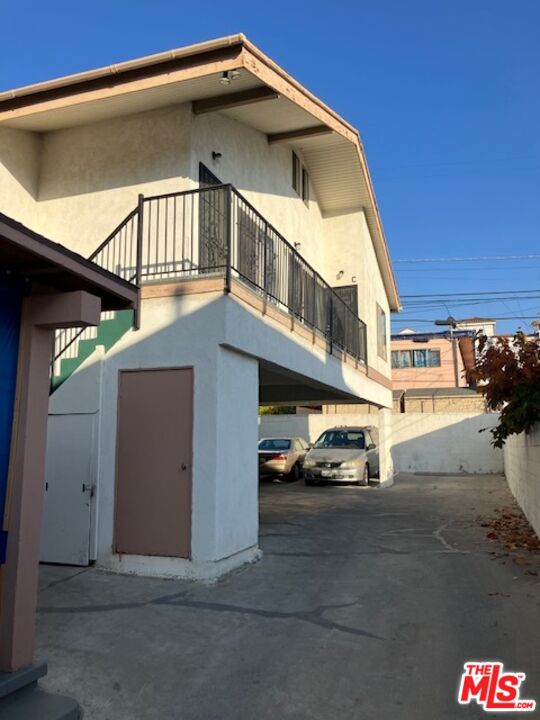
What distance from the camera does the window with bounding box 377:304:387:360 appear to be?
16.6 m

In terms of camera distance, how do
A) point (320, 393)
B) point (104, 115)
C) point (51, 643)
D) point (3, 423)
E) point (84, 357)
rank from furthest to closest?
point (320, 393), point (104, 115), point (84, 357), point (51, 643), point (3, 423)

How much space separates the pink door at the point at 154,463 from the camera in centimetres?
628

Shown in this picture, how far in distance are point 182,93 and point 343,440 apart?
12.9 meters

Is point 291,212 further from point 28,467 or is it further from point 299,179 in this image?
point 28,467

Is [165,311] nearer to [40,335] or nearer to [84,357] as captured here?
[84,357]

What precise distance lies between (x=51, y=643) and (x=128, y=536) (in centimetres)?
199

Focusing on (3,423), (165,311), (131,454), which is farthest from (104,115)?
(3,423)

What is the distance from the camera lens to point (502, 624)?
4.94 metres

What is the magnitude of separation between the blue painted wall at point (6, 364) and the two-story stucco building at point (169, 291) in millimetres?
2737

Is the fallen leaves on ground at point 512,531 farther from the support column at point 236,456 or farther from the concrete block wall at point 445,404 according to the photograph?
the concrete block wall at point 445,404

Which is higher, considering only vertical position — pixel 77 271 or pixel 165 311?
pixel 165 311

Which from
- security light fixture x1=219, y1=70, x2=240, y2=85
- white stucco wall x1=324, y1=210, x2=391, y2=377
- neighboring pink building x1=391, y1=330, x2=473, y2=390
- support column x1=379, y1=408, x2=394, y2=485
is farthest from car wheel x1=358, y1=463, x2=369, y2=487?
neighboring pink building x1=391, y1=330, x2=473, y2=390

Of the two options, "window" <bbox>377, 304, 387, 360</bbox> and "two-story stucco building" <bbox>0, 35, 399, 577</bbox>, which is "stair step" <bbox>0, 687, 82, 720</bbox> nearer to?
"two-story stucco building" <bbox>0, 35, 399, 577</bbox>

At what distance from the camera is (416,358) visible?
147 feet
